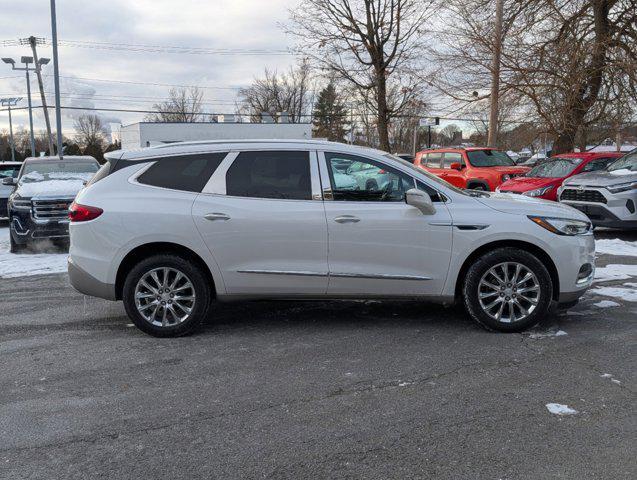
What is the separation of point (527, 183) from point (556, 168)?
103cm

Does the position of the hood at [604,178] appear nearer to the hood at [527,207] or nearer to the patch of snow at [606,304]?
the patch of snow at [606,304]

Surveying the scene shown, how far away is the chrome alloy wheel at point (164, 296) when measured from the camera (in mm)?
5227

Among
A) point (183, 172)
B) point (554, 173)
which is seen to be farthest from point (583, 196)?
point (183, 172)

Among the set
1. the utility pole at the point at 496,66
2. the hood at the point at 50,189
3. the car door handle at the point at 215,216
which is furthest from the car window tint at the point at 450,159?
the car door handle at the point at 215,216

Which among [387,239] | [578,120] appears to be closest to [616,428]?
[387,239]

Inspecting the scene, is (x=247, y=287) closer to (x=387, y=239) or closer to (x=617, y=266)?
(x=387, y=239)

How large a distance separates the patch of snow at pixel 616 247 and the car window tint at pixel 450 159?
6.49 m

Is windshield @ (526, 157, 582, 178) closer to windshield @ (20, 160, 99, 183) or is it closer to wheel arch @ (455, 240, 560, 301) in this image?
wheel arch @ (455, 240, 560, 301)

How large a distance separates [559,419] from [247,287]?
9.09 feet

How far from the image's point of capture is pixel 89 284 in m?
5.29

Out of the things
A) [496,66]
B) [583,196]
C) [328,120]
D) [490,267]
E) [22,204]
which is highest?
[328,120]

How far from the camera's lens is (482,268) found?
5.19m

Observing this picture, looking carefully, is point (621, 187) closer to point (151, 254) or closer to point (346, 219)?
point (346, 219)

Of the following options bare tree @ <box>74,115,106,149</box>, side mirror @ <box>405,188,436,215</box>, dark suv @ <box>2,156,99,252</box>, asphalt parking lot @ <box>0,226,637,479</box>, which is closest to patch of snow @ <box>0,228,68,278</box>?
dark suv @ <box>2,156,99,252</box>
